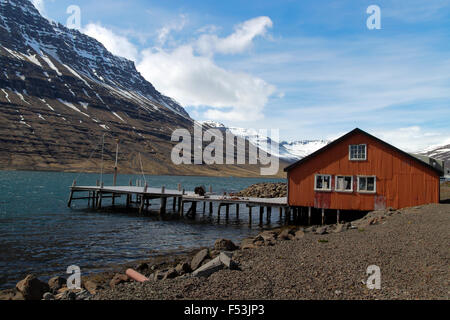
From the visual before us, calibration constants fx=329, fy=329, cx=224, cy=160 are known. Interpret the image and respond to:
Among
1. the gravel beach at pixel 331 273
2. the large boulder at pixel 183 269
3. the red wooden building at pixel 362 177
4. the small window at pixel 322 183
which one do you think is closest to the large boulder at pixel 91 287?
the gravel beach at pixel 331 273

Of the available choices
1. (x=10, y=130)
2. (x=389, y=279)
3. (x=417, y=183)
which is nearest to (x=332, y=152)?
(x=417, y=183)

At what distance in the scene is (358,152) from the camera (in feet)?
103

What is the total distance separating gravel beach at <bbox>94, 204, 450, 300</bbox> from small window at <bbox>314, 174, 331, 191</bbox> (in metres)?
12.0

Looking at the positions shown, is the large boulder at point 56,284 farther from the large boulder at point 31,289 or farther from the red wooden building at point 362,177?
the red wooden building at point 362,177

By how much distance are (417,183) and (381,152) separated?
4.01m

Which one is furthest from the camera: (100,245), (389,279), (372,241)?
(100,245)

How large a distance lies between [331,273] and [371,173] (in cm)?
2065

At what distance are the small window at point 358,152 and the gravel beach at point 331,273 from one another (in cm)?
1132

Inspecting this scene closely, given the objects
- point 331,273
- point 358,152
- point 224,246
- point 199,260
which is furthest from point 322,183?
point 331,273

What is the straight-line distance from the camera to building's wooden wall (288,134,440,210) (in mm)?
29250

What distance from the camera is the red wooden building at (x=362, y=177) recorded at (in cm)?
2930

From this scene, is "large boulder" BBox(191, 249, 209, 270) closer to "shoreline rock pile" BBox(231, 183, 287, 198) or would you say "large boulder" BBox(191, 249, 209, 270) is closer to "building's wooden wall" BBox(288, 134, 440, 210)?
"building's wooden wall" BBox(288, 134, 440, 210)
